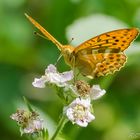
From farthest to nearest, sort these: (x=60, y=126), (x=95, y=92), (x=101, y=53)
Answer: (x=101, y=53) < (x=95, y=92) < (x=60, y=126)

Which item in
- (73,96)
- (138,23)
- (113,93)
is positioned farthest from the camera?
(113,93)

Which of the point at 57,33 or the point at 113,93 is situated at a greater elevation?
the point at 57,33

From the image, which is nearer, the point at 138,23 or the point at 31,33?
the point at 138,23

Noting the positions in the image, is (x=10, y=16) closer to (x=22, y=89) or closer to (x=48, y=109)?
(x=22, y=89)

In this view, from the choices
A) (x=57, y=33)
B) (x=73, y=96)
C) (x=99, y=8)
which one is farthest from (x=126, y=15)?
(x=73, y=96)

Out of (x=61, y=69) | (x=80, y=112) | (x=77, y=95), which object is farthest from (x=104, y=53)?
(x=61, y=69)

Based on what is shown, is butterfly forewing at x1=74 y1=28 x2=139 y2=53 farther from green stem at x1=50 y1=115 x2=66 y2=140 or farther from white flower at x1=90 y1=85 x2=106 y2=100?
green stem at x1=50 y1=115 x2=66 y2=140

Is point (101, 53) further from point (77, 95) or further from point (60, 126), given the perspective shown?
point (60, 126)
